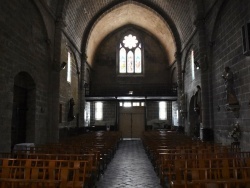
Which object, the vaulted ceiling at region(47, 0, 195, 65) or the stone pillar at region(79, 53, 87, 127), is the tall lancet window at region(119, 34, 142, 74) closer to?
the vaulted ceiling at region(47, 0, 195, 65)

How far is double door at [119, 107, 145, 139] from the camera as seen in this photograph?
27.0 meters

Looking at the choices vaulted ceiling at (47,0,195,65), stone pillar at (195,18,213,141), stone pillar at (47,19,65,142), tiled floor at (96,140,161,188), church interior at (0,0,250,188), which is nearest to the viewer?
tiled floor at (96,140,161,188)

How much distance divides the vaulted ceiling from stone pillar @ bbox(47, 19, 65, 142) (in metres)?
1.33

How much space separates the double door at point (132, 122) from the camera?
27.0m

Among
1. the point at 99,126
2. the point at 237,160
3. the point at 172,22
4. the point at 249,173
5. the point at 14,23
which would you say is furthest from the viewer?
the point at 99,126

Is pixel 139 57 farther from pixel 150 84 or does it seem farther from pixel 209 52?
pixel 209 52

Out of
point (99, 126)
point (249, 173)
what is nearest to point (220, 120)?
point (249, 173)

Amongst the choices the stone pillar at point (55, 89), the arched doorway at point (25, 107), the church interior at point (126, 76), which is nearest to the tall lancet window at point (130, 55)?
the church interior at point (126, 76)

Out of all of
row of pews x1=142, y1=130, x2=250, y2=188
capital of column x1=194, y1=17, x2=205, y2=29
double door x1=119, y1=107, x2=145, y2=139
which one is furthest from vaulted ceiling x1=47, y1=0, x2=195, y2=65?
row of pews x1=142, y1=130, x2=250, y2=188

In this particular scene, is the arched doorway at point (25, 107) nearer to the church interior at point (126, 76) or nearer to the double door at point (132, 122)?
the church interior at point (126, 76)

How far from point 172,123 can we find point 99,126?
7.31 meters

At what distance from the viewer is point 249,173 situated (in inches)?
185

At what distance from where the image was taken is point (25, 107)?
1253 centimetres

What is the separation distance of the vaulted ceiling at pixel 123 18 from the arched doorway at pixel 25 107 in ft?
15.6
